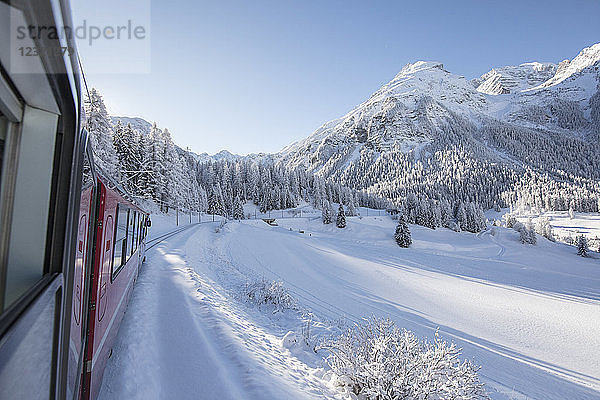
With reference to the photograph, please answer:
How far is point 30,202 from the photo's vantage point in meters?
1.30

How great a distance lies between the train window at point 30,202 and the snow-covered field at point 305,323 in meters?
4.06

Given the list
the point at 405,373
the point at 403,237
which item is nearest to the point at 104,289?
the point at 405,373

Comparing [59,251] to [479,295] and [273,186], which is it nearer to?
[479,295]

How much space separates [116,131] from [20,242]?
41198 millimetres

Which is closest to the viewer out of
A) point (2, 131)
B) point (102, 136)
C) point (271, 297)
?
point (2, 131)

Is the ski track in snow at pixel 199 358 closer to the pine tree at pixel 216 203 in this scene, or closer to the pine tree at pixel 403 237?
the pine tree at pixel 403 237

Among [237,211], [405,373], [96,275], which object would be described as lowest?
[405,373]

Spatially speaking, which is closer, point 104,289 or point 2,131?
point 2,131

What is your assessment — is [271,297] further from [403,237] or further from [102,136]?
[403,237]

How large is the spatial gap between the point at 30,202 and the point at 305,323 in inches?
320

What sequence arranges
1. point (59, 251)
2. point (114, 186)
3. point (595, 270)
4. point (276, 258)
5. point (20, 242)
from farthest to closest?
point (595, 270), point (276, 258), point (114, 186), point (59, 251), point (20, 242)

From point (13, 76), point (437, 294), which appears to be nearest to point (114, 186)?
point (13, 76)

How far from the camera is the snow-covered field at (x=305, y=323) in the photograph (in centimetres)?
487

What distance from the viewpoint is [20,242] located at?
49.6 inches
